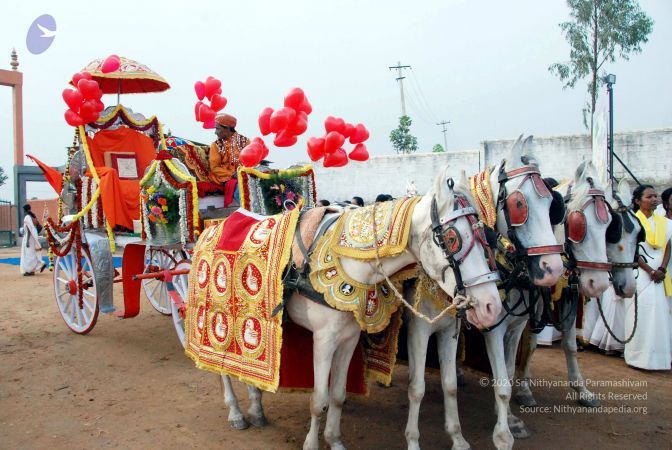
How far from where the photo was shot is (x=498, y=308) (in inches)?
94.2

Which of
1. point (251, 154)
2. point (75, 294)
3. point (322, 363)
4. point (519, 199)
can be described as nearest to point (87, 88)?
point (251, 154)

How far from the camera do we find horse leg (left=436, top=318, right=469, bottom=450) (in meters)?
3.24

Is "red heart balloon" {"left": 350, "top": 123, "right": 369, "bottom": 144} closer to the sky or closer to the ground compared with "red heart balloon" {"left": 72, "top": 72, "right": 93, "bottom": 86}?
closer to the ground

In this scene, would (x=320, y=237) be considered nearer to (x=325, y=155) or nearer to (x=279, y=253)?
(x=279, y=253)

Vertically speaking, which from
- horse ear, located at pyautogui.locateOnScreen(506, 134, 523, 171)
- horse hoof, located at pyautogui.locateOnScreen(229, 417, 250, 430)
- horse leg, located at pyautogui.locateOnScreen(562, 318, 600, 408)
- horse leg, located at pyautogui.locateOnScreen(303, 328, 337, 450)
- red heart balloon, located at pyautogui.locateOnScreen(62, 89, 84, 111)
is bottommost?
horse hoof, located at pyautogui.locateOnScreen(229, 417, 250, 430)

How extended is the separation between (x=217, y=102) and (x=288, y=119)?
5.18 feet

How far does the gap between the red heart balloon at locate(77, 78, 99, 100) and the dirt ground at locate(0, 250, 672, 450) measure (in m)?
2.81

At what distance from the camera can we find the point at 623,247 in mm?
3908

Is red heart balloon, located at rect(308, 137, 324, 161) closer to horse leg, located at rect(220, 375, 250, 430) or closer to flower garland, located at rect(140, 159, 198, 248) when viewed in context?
flower garland, located at rect(140, 159, 198, 248)

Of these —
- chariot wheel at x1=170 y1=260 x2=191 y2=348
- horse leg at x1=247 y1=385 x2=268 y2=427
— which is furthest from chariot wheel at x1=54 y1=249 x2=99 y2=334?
horse leg at x1=247 y1=385 x2=268 y2=427

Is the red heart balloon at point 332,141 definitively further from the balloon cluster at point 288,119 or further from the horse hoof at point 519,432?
the horse hoof at point 519,432

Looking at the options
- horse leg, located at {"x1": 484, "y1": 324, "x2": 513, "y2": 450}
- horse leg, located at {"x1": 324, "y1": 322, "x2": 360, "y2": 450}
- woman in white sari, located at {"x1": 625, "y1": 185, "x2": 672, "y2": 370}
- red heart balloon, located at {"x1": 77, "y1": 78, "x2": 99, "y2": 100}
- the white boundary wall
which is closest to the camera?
horse leg, located at {"x1": 324, "y1": 322, "x2": 360, "y2": 450}

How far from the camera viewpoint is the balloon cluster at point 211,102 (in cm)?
609

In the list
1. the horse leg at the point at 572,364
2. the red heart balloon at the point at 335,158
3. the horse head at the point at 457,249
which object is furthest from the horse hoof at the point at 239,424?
the red heart balloon at the point at 335,158
